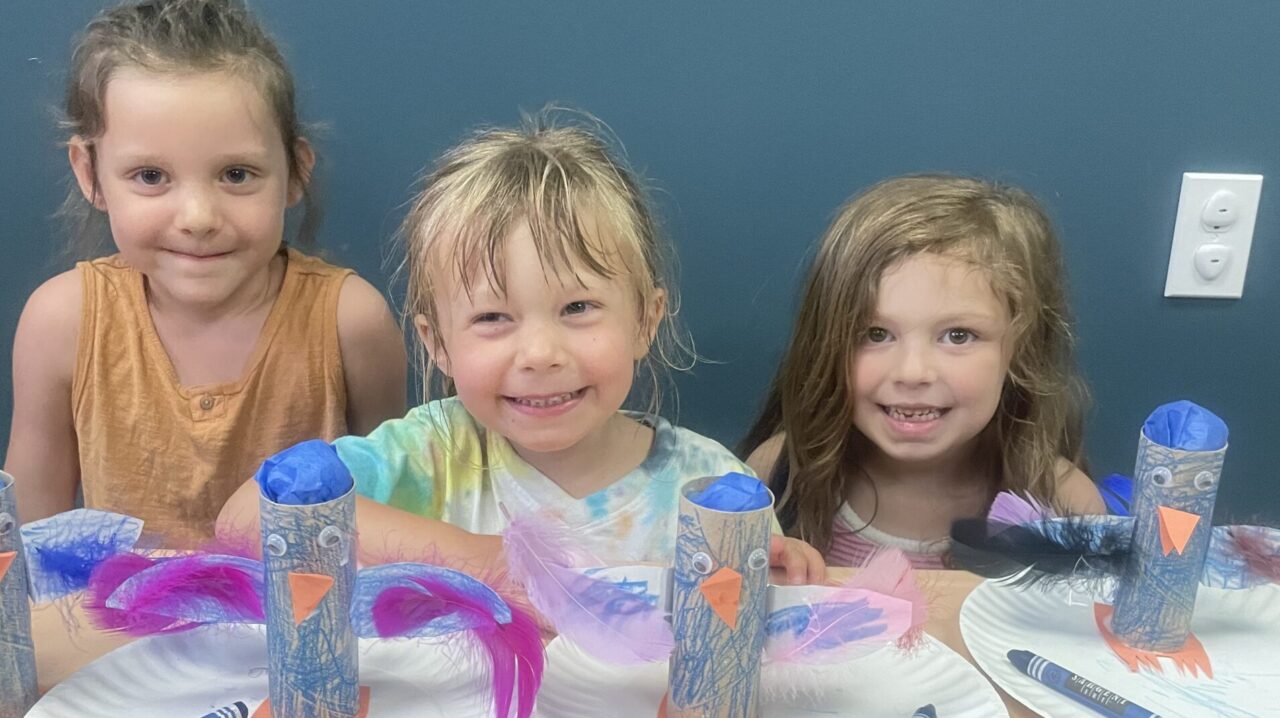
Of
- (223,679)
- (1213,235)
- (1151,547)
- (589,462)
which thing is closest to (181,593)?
(223,679)

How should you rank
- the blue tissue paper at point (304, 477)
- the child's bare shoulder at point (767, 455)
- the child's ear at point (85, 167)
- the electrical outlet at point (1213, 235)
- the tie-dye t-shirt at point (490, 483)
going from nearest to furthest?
the blue tissue paper at point (304, 477) → the tie-dye t-shirt at point (490, 483) → the child's ear at point (85, 167) → the child's bare shoulder at point (767, 455) → the electrical outlet at point (1213, 235)

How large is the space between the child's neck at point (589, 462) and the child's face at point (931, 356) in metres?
0.23

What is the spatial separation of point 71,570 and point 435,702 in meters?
0.24

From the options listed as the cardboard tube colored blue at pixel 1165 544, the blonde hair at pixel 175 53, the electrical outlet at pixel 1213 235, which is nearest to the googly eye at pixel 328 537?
the cardboard tube colored blue at pixel 1165 544

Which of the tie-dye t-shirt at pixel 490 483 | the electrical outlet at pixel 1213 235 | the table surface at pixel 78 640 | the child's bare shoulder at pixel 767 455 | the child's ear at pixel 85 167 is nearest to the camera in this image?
the table surface at pixel 78 640

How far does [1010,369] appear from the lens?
1001 millimetres

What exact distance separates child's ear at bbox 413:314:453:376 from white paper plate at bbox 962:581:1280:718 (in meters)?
0.43

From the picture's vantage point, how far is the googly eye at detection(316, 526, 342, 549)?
541mm

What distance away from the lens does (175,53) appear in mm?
958

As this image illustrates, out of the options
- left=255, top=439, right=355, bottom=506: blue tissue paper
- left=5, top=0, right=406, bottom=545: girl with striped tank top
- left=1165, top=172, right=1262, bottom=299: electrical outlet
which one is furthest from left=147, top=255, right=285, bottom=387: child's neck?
left=1165, top=172, right=1262, bottom=299: electrical outlet

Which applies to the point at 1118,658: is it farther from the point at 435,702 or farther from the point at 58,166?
the point at 58,166

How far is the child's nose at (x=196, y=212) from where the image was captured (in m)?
0.94

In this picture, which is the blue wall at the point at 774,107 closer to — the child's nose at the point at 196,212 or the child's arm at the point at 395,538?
the child's nose at the point at 196,212

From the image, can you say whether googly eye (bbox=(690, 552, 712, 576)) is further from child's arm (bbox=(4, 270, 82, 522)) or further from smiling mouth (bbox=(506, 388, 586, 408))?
child's arm (bbox=(4, 270, 82, 522))
